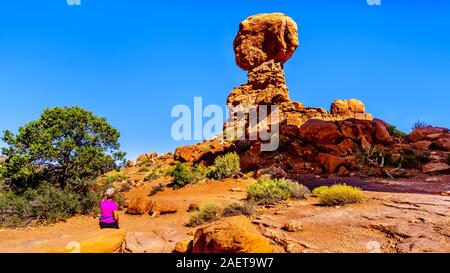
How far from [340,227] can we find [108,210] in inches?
198

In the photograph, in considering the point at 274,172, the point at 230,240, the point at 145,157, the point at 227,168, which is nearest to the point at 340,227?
the point at 230,240

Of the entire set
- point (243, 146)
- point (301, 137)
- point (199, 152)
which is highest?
point (301, 137)

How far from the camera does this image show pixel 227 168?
17.5m

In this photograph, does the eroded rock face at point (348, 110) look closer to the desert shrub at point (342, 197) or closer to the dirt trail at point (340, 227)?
the dirt trail at point (340, 227)

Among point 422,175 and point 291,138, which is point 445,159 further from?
point 291,138

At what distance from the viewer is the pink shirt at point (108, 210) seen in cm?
691

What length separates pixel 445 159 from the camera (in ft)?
54.6

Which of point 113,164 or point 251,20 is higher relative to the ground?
point 251,20

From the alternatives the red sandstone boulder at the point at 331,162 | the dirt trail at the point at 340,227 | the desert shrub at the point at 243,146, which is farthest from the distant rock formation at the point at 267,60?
the dirt trail at the point at 340,227

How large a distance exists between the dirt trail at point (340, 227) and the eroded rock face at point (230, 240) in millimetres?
748

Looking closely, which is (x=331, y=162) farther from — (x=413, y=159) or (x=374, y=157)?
(x=413, y=159)

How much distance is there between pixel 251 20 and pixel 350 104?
14.0m
